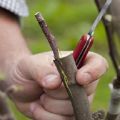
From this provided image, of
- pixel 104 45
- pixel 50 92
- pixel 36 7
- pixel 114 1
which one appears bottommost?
pixel 104 45

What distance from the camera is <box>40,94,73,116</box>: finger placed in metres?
1.31

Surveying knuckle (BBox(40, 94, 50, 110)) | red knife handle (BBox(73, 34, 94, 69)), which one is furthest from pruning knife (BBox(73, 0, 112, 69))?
knuckle (BBox(40, 94, 50, 110))

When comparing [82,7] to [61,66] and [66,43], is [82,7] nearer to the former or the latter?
[66,43]

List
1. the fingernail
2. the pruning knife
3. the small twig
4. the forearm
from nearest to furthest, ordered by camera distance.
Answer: the small twig → the pruning knife → the fingernail → the forearm

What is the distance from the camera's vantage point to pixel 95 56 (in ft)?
4.23

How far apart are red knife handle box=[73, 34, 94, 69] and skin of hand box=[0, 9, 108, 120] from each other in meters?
0.03

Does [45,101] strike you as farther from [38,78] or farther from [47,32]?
[47,32]

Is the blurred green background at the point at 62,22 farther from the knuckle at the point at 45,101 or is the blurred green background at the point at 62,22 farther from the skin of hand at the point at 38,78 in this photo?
the knuckle at the point at 45,101

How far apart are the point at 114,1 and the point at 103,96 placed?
1.91m

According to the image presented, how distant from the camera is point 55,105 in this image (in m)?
1.38

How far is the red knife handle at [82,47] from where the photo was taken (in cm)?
100

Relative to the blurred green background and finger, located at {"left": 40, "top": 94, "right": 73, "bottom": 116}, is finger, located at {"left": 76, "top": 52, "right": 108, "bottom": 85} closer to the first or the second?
finger, located at {"left": 40, "top": 94, "right": 73, "bottom": 116}

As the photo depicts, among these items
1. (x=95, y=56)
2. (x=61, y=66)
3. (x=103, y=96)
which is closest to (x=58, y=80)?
(x=95, y=56)

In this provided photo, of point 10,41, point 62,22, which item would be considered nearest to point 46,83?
Answer: point 10,41
